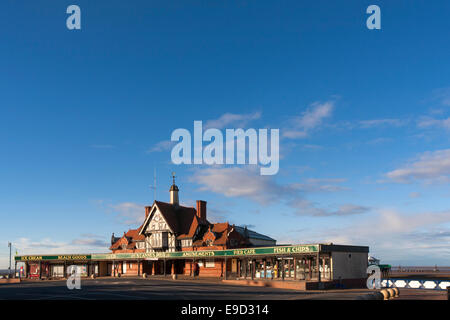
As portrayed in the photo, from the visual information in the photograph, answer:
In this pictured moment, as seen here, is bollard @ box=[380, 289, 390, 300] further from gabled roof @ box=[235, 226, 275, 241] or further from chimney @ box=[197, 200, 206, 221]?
Result: chimney @ box=[197, 200, 206, 221]

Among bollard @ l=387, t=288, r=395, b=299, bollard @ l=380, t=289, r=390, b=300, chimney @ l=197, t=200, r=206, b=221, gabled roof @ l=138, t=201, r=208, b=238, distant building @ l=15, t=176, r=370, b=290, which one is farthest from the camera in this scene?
chimney @ l=197, t=200, r=206, b=221

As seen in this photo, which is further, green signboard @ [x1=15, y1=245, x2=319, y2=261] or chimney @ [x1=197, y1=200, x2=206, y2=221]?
chimney @ [x1=197, y1=200, x2=206, y2=221]

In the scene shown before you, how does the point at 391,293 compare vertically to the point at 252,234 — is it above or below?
below

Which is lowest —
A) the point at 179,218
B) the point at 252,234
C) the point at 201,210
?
the point at 252,234

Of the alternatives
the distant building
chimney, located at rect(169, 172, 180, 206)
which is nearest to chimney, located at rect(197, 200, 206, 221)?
the distant building

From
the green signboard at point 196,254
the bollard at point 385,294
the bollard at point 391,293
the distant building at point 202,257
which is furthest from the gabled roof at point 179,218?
the bollard at point 385,294

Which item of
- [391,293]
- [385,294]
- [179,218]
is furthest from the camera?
[179,218]

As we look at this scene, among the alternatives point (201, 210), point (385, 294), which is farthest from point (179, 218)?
point (385, 294)

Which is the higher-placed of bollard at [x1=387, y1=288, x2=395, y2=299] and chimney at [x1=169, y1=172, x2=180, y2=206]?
chimney at [x1=169, y1=172, x2=180, y2=206]

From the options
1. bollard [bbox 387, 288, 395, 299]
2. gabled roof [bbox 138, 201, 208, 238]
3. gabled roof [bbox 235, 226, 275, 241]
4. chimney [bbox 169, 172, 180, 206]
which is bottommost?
bollard [bbox 387, 288, 395, 299]

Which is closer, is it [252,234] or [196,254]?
[196,254]

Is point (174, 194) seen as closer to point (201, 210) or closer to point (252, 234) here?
point (201, 210)
